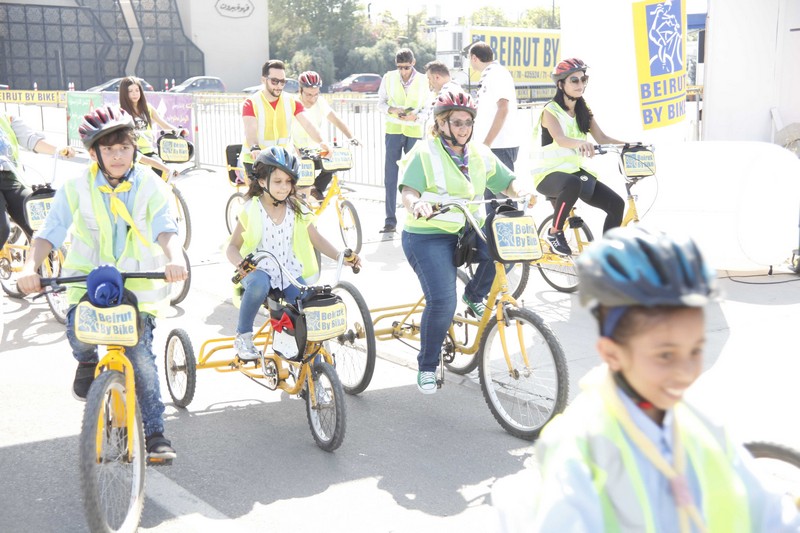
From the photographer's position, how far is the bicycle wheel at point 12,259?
8.68 metres

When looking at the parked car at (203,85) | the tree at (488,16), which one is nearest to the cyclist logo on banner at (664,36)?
the parked car at (203,85)

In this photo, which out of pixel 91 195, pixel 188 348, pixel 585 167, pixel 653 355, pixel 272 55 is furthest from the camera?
pixel 272 55

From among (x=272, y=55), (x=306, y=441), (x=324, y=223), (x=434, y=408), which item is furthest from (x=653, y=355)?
(x=272, y=55)

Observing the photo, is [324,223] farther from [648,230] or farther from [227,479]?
[648,230]

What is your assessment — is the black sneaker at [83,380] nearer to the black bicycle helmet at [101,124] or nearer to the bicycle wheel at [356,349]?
the black bicycle helmet at [101,124]

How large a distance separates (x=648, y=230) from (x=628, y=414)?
0.39 metres

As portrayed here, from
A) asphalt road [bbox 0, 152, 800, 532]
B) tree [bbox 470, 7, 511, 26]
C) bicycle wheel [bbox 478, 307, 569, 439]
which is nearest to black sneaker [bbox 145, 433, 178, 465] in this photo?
asphalt road [bbox 0, 152, 800, 532]

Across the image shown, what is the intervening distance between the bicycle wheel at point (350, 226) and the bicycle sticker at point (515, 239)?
4969 millimetres

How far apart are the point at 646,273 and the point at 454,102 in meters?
3.82

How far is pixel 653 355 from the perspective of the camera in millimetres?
2041

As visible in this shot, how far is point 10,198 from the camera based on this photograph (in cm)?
798

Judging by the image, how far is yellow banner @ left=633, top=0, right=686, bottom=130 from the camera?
9938mm

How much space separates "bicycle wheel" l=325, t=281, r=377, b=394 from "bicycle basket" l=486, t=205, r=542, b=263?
97cm

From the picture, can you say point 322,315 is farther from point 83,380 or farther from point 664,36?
point 664,36
